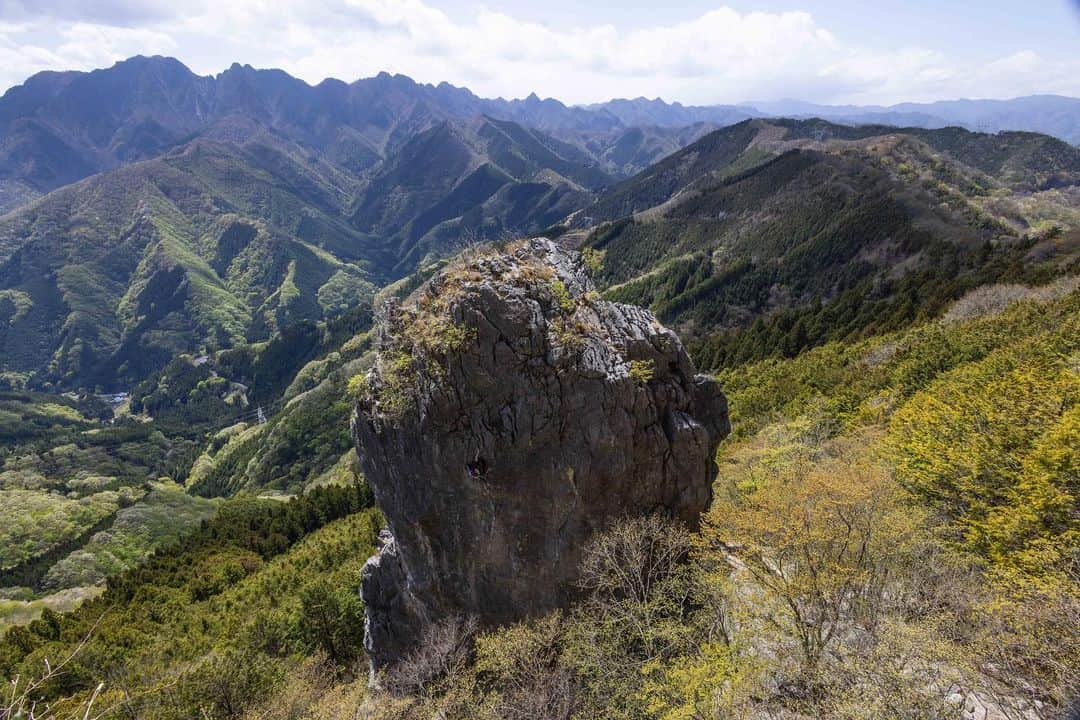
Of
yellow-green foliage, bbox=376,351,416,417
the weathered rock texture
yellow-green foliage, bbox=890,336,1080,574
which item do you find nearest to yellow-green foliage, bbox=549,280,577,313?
the weathered rock texture

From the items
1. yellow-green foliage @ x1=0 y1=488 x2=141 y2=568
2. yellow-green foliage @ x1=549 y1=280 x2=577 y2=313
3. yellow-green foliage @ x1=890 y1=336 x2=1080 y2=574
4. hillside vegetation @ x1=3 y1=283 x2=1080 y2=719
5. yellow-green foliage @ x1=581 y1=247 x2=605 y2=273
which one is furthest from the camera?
yellow-green foliage @ x1=0 y1=488 x2=141 y2=568

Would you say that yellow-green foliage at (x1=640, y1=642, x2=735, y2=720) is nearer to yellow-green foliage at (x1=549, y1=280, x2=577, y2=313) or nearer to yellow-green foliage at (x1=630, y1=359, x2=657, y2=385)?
yellow-green foliage at (x1=630, y1=359, x2=657, y2=385)

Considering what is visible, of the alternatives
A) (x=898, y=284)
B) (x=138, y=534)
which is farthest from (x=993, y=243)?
(x=138, y=534)

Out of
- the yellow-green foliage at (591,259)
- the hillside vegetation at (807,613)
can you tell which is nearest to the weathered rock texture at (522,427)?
the hillside vegetation at (807,613)

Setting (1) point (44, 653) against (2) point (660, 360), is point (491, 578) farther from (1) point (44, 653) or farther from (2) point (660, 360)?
(1) point (44, 653)

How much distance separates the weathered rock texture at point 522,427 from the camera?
27.8 metres

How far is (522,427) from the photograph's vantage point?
27.9 metres

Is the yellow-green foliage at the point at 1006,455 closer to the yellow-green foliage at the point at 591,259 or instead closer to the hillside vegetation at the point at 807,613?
the hillside vegetation at the point at 807,613

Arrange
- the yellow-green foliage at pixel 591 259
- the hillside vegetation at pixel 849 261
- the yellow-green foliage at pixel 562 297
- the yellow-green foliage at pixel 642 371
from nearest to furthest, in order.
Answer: the yellow-green foliage at pixel 642 371 < the yellow-green foliage at pixel 562 297 < the yellow-green foliage at pixel 591 259 < the hillside vegetation at pixel 849 261

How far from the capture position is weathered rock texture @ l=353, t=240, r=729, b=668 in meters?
27.8

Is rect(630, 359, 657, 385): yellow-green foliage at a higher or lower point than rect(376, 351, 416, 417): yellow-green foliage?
higher

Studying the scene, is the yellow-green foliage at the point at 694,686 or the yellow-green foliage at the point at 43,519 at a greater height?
the yellow-green foliage at the point at 694,686

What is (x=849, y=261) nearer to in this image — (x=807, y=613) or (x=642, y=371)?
(x=642, y=371)

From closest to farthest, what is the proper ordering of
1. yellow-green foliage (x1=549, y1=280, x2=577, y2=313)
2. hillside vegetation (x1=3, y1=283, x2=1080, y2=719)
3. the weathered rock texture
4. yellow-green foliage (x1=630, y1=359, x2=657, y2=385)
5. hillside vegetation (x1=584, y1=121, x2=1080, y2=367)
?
hillside vegetation (x1=3, y1=283, x2=1080, y2=719), the weathered rock texture, yellow-green foliage (x1=630, y1=359, x2=657, y2=385), yellow-green foliage (x1=549, y1=280, x2=577, y2=313), hillside vegetation (x1=584, y1=121, x2=1080, y2=367)
